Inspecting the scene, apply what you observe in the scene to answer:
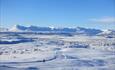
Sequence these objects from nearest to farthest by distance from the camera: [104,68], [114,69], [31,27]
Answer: [114,69], [104,68], [31,27]

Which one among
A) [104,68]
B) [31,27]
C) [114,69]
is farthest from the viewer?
[31,27]

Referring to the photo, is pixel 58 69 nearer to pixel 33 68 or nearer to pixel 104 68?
pixel 33 68

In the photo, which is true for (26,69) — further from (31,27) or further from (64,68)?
(31,27)

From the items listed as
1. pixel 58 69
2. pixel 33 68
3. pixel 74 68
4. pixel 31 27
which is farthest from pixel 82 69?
pixel 31 27

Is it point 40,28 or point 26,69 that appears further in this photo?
point 40,28

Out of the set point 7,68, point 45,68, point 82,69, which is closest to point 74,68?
point 82,69

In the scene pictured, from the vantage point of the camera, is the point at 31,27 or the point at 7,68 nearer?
the point at 7,68

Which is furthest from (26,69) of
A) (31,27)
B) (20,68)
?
(31,27)
